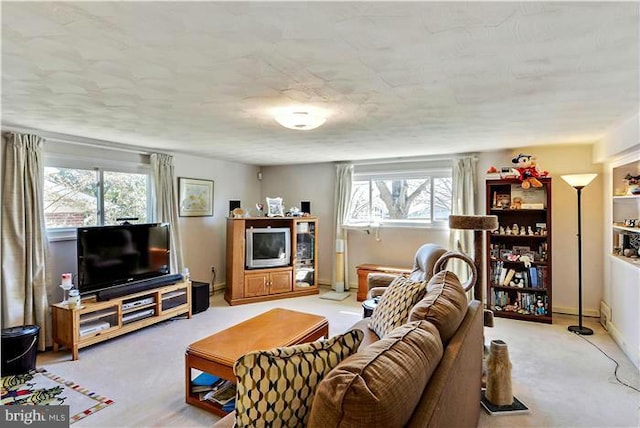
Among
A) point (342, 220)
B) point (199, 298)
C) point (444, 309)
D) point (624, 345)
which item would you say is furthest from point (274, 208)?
point (624, 345)

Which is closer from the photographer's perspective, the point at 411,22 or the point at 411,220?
the point at 411,22

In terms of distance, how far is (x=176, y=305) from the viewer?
4.34 m

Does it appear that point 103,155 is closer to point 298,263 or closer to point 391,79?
point 298,263

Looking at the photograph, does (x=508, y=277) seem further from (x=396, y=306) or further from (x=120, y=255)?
(x=120, y=255)

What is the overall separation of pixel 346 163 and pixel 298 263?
6.03 feet

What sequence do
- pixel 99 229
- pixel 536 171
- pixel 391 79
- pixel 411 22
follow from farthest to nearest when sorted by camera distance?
pixel 536 171 < pixel 99 229 < pixel 391 79 < pixel 411 22

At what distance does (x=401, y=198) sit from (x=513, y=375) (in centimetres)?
314

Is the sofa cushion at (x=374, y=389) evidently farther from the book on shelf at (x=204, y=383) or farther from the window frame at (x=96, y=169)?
the window frame at (x=96, y=169)

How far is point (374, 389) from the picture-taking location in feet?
3.22

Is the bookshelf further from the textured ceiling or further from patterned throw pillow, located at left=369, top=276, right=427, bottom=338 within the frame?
patterned throw pillow, located at left=369, top=276, right=427, bottom=338

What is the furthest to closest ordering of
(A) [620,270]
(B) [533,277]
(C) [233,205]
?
(C) [233,205], (B) [533,277], (A) [620,270]

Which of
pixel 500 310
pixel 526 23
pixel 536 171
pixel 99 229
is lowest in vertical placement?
pixel 500 310

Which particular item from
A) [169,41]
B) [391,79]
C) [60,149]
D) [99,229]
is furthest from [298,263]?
[169,41]

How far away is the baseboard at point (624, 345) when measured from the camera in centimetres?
302
